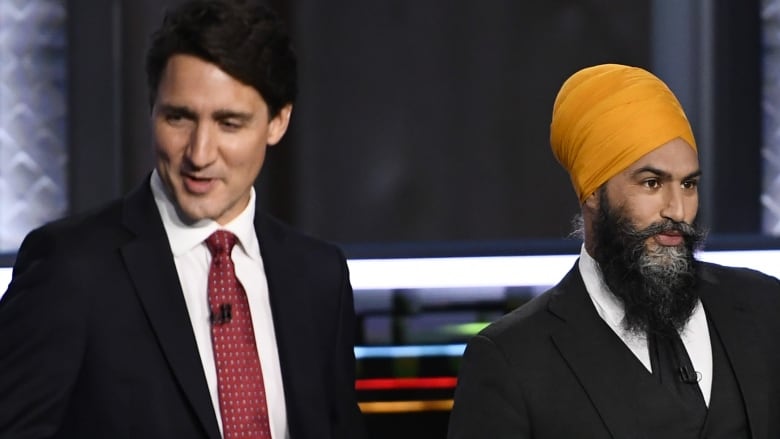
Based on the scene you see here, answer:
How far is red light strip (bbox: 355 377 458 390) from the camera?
3.27 m

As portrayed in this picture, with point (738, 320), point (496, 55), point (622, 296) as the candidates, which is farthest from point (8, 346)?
point (496, 55)

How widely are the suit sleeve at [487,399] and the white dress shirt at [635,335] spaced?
234 millimetres

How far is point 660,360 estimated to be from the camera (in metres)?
2.69

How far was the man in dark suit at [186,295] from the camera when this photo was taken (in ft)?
7.46

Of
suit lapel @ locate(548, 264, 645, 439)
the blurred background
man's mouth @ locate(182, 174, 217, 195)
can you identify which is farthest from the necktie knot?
the blurred background

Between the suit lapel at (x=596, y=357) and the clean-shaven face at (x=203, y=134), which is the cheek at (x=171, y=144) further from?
the suit lapel at (x=596, y=357)

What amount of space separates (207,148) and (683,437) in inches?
38.5

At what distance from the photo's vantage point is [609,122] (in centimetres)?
271

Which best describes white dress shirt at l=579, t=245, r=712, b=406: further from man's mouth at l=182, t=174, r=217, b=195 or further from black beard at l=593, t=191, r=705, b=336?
man's mouth at l=182, t=174, r=217, b=195

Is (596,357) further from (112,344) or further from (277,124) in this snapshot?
(112,344)

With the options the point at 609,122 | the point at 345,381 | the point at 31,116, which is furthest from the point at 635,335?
the point at 31,116

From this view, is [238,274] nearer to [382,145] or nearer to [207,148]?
[207,148]

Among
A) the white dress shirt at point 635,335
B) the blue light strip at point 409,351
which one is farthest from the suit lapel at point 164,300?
the blue light strip at point 409,351

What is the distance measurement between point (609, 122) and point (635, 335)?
39cm
